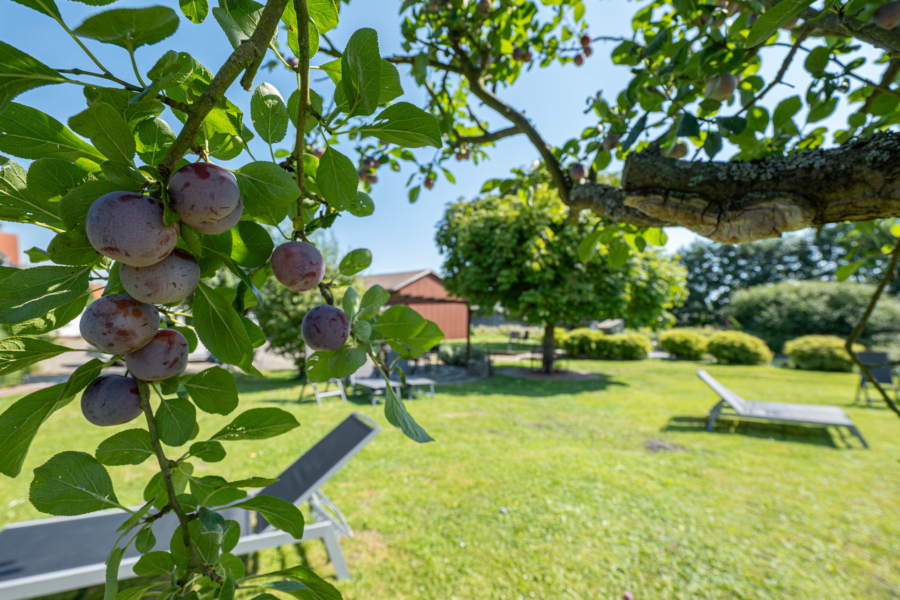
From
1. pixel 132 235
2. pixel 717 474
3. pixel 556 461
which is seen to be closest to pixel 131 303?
pixel 132 235

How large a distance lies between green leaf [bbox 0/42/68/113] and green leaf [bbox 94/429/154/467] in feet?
1.34

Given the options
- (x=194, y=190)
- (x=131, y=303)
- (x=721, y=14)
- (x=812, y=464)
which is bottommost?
(x=812, y=464)

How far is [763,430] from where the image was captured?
6703 millimetres

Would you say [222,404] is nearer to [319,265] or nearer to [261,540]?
[319,265]

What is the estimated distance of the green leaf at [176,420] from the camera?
1.83 ft

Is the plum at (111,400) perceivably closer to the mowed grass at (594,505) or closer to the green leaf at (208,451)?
the green leaf at (208,451)

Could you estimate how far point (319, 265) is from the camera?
601 mm

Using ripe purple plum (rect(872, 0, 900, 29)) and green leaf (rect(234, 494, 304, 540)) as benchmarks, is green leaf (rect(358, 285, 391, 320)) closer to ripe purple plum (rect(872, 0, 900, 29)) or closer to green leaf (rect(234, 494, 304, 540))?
green leaf (rect(234, 494, 304, 540))

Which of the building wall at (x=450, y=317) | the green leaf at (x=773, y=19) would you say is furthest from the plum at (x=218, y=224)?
the building wall at (x=450, y=317)

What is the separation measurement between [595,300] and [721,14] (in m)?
9.28

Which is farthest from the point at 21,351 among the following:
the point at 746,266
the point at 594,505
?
the point at 746,266

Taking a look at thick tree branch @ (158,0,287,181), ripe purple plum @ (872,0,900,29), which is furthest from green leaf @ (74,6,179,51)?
ripe purple plum @ (872,0,900,29)

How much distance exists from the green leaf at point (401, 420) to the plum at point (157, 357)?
278mm

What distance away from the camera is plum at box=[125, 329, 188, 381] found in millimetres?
513
